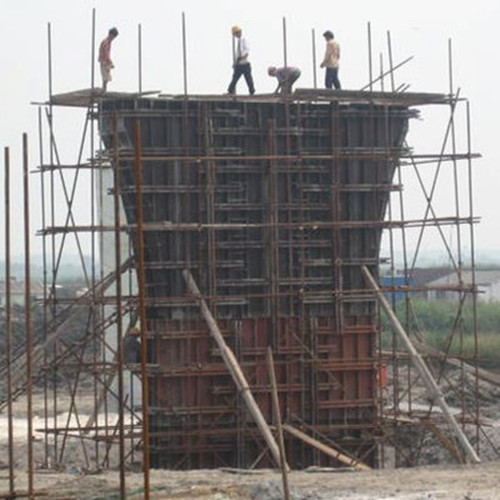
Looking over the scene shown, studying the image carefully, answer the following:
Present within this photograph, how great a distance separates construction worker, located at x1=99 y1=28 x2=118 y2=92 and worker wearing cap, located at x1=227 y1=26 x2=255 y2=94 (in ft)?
7.29

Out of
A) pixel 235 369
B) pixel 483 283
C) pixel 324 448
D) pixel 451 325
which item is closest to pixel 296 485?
pixel 235 369

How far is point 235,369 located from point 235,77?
5.86 meters

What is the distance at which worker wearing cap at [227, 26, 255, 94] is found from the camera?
28.7 metres

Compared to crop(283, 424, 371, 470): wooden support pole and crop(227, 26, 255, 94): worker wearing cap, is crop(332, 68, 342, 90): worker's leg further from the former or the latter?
crop(283, 424, 371, 470): wooden support pole

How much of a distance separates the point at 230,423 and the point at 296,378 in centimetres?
148

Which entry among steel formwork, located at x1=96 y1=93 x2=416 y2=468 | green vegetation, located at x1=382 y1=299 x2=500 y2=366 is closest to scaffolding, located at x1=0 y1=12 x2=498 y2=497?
steel formwork, located at x1=96 y1=93 x2=416 y2=468

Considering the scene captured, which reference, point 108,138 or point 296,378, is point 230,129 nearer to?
point 108,138

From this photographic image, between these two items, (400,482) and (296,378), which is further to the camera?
(296,378)

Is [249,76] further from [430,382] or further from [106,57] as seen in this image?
[430,382]

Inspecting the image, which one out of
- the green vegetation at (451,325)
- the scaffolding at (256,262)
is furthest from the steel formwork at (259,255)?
the green vegetation at (451,325)

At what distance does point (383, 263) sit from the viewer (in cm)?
2962

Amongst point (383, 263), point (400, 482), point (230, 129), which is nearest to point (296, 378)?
point (383, 263)

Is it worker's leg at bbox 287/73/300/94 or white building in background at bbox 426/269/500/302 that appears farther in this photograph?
white building in background at bbox 426/269/500/302

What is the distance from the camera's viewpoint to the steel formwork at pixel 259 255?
2803 cm
